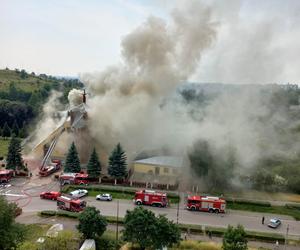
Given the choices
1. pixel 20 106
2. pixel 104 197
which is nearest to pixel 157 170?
pixel 104 197

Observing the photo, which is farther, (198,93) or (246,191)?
(198,93)

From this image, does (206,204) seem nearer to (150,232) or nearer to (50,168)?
(150,232)

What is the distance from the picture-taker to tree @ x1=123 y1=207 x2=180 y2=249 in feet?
97.7

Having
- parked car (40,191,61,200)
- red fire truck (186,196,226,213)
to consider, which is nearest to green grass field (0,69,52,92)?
parked car (40,191,61,200)

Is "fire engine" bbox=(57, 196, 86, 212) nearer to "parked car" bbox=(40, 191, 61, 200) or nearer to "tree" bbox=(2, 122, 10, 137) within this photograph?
"parked car" bbox=(40, 191, 61, 200)

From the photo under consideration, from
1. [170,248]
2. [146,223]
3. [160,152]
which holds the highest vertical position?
[160,152]

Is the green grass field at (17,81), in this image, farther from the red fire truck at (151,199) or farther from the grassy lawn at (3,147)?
the red fire truck at (151,199)

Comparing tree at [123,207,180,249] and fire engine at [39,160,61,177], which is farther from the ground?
fire engine at [39,160,61,177]

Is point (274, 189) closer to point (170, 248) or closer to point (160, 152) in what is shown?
point (160, 152)

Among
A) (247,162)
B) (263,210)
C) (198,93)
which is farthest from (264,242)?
(198,93)

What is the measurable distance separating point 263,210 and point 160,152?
17.5 meters

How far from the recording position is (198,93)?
120812 mm

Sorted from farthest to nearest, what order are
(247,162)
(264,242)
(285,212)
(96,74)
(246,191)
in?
(96,74) → (247,162) → (246,191) → (285,212) → (264,242)

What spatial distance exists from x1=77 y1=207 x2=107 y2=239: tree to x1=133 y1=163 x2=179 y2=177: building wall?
62.1 feet
